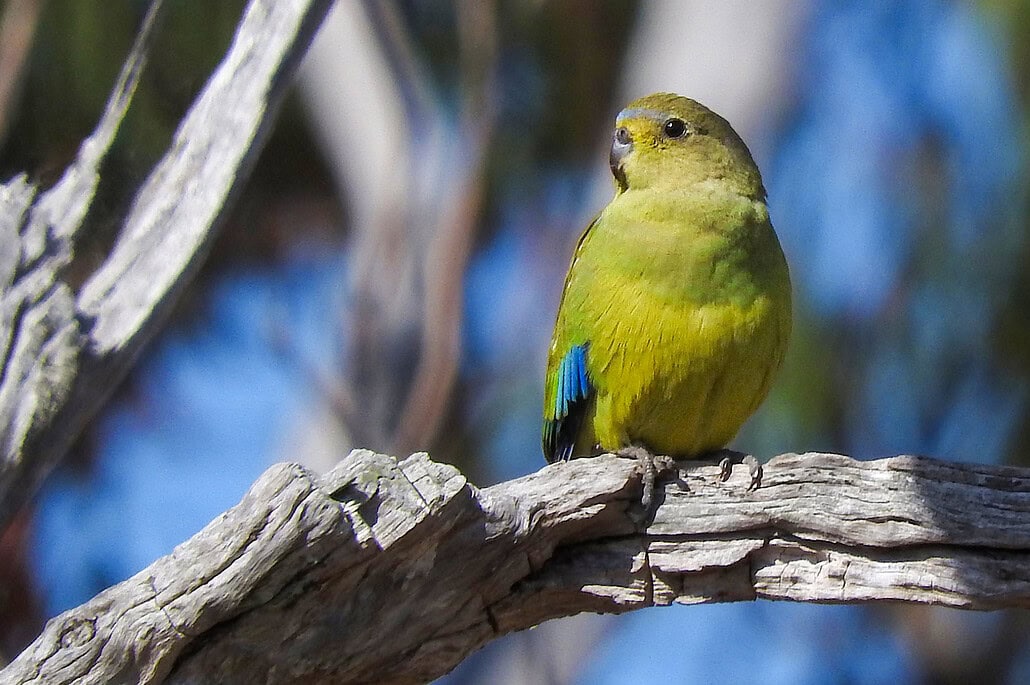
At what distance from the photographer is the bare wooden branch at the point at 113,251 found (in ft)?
9.98

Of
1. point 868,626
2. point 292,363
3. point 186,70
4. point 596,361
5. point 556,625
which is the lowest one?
point 868,626

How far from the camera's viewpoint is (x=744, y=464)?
3.11 m

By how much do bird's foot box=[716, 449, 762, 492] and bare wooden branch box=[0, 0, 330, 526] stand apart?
1.44 metres

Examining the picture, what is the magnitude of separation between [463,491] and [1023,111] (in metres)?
4.31

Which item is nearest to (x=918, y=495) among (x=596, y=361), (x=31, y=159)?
(x=596, y=361)

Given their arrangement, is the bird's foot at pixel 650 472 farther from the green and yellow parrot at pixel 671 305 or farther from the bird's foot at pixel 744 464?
the green and yellow parrot at pixel 671 305

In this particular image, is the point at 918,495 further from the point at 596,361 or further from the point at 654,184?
the point at 654,184

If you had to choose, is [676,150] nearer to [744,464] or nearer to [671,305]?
[671,305]

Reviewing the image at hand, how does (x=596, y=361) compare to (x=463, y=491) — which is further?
(x=596, y=361)

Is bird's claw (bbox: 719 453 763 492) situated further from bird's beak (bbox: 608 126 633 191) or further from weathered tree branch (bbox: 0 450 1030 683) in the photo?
bird's beak (bbox: 608 126 633 191)

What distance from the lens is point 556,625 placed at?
6.40 m

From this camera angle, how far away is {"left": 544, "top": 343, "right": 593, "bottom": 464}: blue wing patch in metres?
3.52

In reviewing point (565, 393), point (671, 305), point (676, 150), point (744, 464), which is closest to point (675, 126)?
point (676, 150)

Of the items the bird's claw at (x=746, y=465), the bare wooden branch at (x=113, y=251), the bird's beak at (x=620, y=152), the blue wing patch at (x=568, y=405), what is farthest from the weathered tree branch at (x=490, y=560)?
the bird's beak at (x=620, y=152)
